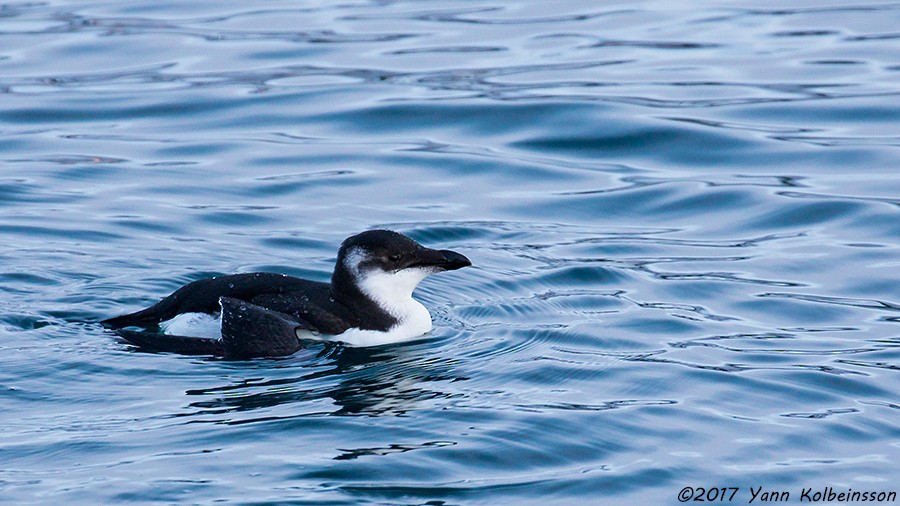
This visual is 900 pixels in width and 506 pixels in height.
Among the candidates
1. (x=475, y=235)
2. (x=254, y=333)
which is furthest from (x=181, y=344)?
(x=475, y=235)

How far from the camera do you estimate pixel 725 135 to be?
39.2ft

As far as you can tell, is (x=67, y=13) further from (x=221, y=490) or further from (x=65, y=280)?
(x=221, y=490)

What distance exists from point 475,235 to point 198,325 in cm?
280

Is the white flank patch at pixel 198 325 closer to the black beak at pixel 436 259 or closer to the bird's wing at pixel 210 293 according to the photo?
the bird's wing at pixel 210 293

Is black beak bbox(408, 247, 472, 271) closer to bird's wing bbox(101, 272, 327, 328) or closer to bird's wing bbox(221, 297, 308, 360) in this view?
bird's wing bbox(101, 272, 327, 328)

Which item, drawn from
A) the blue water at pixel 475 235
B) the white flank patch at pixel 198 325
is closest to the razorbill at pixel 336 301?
the white flank patch at pixel 198 325

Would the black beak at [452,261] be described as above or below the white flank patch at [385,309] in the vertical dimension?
above

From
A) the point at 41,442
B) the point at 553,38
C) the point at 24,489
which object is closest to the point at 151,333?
the point at 41,442

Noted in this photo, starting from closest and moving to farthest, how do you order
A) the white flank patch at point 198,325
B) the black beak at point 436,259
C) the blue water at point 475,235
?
1. the blue water at point 475,235
2. the white flank patch at point 198,325
3. the black beak at point 436,259

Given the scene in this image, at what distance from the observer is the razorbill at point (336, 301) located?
7.20 meters

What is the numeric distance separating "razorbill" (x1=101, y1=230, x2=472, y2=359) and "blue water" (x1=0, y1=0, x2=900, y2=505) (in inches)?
5.2

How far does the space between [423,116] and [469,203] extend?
2573 millimetres

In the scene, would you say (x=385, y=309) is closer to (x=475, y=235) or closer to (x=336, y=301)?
(x=336, y=301)

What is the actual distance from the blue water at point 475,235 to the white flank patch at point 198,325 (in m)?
0.26
